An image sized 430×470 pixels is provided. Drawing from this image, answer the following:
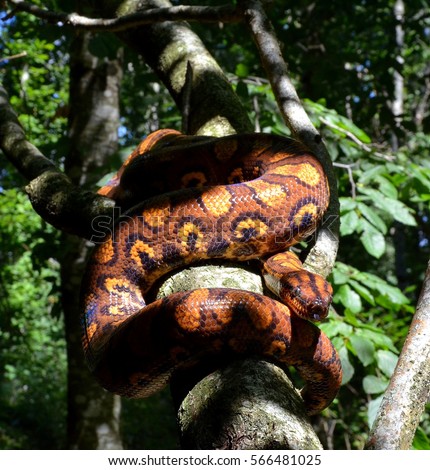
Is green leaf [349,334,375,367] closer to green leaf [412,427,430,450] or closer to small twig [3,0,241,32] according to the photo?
green leaf [412,427,430,450]

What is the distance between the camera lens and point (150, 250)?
8.61 feet

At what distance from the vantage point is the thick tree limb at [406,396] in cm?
158

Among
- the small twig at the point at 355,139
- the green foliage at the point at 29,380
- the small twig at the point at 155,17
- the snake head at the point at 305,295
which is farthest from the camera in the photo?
the green foliage at the point at 29,380

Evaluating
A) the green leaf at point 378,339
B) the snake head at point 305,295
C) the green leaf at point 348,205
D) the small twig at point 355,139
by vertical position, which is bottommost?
the green leaf at point 378,339

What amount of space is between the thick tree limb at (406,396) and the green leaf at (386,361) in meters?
2.13

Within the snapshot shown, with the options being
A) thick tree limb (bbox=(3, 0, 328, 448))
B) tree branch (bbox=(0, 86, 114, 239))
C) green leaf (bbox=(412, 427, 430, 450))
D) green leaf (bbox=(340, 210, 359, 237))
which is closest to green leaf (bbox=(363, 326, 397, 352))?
green leaf (bbox=(340, 210, 359, 237))

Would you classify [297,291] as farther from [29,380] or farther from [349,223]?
[29,380]

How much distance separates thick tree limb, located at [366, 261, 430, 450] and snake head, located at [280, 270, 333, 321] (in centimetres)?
65

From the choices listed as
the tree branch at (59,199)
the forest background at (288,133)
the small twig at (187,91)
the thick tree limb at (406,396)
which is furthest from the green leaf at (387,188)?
the thick tree limb at (406,396)

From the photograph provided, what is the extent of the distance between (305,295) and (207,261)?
1.64 ft

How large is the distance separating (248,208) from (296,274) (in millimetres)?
487

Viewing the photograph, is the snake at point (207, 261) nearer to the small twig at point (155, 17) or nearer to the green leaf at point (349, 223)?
the small twig at point (155, 17)
